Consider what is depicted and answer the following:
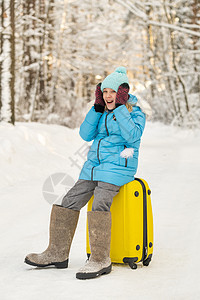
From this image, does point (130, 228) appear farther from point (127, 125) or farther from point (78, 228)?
point (78, 228)

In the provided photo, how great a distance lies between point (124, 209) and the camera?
3.57 m

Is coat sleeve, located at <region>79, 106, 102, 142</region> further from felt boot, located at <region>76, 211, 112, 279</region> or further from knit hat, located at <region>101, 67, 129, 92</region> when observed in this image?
felt boot, located at <region>76, 211, 112, 279</region>

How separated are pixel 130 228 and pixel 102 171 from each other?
482 millimetres

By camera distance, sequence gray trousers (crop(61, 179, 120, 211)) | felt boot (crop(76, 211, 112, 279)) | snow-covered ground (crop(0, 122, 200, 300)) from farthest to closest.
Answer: gray trousers (crop(61, 179, 120, 211))
felt boot (crop(76, 211, 112, 279))
snow-covered ground (crop(0, 122, 200, 300))

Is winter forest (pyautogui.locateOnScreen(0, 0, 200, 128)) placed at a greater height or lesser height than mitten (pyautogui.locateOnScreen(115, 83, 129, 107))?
greater

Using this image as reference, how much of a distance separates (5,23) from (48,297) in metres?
8.90

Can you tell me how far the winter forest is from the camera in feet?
50.1

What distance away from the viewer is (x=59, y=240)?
359 centimetres

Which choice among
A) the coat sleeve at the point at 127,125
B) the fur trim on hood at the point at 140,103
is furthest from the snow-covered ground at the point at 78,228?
the fur trim on hood at the point at 140,103

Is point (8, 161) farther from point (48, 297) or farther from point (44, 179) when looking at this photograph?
point (48, 297)

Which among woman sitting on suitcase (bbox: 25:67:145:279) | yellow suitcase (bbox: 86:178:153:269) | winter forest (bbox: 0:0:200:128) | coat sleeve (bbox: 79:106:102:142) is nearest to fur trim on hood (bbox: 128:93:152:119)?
woman sitting on suitcase (bbox: 25:67:145:279)

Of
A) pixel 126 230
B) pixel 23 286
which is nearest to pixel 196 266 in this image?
pixel 126 230

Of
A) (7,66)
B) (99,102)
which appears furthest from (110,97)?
(7,66)

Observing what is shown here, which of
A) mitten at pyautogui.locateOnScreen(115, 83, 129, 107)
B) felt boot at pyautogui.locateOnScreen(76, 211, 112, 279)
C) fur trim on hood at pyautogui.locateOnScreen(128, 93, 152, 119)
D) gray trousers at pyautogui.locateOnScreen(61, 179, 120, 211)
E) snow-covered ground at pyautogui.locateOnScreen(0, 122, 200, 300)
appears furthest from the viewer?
fur trim on hood at pyautogui.locateOnScreen(128, 93, 152, 119)
